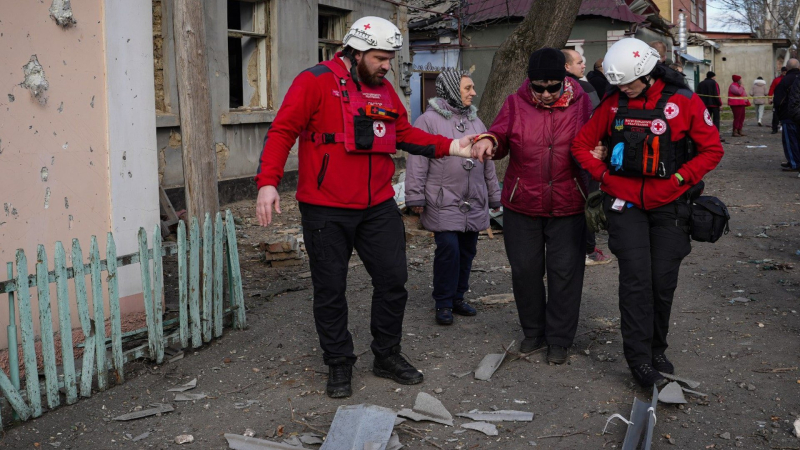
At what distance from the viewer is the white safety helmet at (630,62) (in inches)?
173

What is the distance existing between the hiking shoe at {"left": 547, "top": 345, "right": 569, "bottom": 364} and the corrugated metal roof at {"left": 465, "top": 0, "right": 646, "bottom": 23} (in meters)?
18.8

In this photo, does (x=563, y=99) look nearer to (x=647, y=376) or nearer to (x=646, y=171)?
(x=646, y=171)

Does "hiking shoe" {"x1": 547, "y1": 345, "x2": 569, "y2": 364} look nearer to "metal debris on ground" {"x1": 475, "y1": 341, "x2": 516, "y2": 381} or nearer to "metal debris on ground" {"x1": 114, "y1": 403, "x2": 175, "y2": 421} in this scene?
"metal debris on ground" {"x1": 475, "y1": 341, "x2": 516, "y2": 381}

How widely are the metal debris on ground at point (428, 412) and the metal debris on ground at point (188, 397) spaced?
121 cm

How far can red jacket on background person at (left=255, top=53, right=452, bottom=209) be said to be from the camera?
14.3 ft

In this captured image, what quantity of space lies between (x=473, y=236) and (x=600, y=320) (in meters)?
1.15

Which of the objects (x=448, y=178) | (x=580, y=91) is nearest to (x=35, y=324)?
(x=448, y=178)

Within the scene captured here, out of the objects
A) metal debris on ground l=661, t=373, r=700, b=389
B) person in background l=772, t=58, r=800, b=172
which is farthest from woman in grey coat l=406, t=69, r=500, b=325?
person in background l=772, t=58, r=800, b=172

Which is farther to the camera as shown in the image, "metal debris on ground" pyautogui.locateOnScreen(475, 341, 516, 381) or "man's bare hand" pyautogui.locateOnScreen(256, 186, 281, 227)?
"metal debris on ground" pyautogui.locateOnScreen(475, 341, 516, 381)

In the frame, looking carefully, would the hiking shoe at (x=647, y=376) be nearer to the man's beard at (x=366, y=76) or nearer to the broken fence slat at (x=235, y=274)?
the man's beard at (x=366, y=76)

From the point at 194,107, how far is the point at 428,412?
2937mm

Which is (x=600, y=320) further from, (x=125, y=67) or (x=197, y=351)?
(x=125, y=67)

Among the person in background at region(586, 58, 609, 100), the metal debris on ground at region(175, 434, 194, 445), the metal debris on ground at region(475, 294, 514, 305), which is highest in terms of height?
the person in background at region(586, 58, 609, 100)

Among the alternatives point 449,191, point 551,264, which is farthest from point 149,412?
point 449,191
